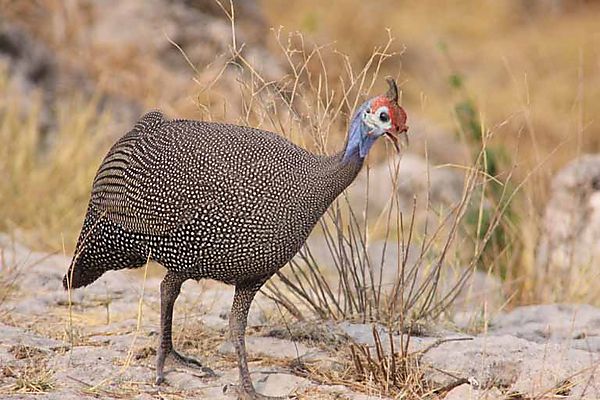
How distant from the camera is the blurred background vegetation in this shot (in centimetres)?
479

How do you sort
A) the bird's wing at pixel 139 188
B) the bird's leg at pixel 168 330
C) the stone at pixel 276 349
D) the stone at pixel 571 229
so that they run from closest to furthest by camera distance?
the bird's wing at pixel 139 188 < the bird's leg at pixel 168 330 < the stone at pixel 276 349 < the stone at pixel 571 229

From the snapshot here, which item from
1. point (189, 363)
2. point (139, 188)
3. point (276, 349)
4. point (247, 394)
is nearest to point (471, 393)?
point (247, 394)

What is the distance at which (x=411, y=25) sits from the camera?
1292cm

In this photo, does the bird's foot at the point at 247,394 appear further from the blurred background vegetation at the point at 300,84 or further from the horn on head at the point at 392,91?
the horn on head at the point at 392,91

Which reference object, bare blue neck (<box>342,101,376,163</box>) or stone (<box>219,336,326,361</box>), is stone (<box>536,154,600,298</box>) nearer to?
stone (<box>219,336,326,361</box>)

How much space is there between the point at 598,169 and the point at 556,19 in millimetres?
7737

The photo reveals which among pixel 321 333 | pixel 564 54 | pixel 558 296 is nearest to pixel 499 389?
pixel 321 333

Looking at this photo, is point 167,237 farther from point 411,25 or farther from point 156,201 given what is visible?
point 411,25

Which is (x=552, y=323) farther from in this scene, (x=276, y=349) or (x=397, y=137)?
(x=397, y=137)

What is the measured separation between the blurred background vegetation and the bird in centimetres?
37

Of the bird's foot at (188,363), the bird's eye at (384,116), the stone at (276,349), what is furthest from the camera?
the stone at (276,349)

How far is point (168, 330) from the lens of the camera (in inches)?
143

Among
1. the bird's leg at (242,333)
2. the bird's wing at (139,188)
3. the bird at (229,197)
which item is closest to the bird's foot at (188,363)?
the bird at (229,197)

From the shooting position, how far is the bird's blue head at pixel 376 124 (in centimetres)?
318
